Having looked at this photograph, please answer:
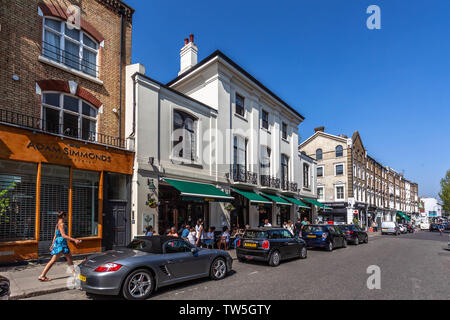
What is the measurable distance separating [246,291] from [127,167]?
7.47 metres

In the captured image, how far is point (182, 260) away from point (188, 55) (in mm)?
15621

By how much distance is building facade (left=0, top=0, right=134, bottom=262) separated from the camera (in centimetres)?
884

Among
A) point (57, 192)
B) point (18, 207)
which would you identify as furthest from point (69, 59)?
point (18, 207)

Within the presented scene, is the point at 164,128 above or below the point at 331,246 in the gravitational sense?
above

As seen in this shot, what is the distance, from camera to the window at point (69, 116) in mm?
10000

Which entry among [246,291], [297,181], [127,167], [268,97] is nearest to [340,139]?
[297,181]

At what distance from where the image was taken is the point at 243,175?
18.1 meters

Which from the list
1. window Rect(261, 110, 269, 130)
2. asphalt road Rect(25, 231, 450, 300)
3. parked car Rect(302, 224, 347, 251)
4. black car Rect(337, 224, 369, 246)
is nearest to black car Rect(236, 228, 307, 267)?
asphalt road Rect(25, 231, 450, 300)

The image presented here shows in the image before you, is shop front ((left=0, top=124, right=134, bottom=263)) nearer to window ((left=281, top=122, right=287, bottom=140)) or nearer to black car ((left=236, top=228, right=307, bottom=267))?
black car ((left=236, top=228, right=307, bottom=267))

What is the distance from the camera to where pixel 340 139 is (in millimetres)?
37875


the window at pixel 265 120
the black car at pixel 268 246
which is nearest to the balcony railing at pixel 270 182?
the window at pixel 265 120

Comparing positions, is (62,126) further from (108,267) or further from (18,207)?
(108,267)

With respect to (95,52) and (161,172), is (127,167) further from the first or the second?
(95,52)

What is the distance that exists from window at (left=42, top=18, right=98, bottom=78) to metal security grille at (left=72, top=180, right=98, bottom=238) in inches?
186
